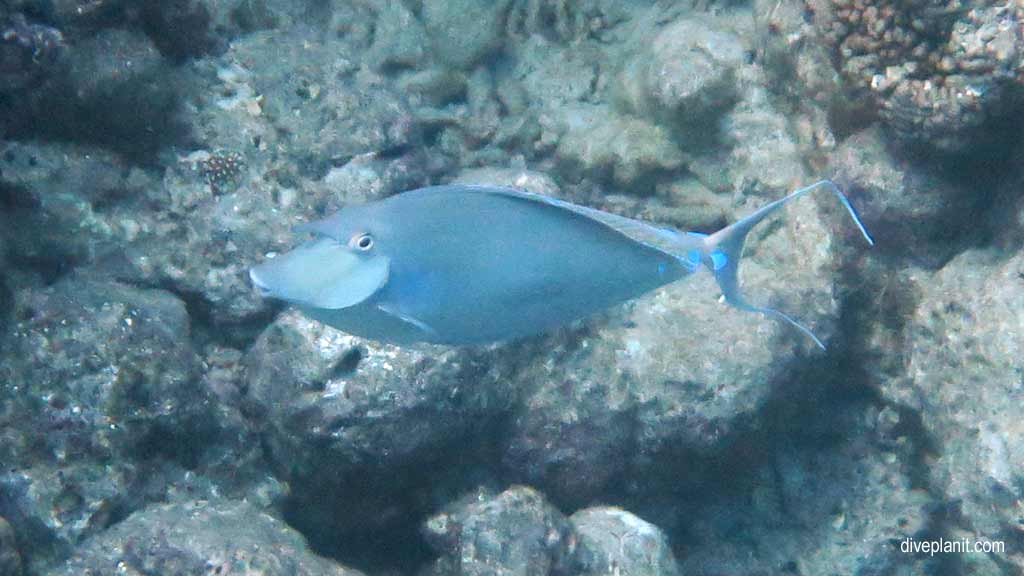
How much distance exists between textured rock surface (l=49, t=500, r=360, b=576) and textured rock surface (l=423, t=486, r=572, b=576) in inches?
24.6

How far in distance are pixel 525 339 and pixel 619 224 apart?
215cm

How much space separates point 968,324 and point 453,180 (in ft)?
11.3

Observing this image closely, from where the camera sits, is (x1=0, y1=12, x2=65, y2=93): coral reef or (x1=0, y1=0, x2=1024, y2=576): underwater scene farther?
(x1=0, y1=12, x2=65, y2=93): coral reef

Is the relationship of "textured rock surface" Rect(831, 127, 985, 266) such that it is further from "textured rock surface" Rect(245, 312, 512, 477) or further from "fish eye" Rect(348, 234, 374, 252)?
"fish eye" Rect(348, 234, 374, 252)

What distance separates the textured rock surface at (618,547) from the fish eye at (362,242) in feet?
8.49

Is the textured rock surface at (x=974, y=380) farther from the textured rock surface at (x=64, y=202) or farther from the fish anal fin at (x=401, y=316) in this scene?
the textured rock surface at (x=64, y=202)

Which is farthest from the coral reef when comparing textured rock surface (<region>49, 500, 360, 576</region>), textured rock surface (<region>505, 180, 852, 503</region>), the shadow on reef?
textured rock surface (<region>505, 180, 852, 503</region>)

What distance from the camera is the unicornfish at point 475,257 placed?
6.73 ft

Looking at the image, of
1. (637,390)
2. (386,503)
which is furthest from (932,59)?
(386,503)

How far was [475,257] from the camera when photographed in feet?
6.83

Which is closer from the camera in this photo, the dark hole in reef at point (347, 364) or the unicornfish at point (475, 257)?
the unicornfish at point (475, 257)

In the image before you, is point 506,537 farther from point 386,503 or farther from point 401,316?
point 401,316

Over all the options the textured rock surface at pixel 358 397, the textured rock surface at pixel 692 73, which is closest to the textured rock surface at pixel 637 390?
the textured rock surface at pixel 358 397

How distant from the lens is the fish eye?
2043 mm
